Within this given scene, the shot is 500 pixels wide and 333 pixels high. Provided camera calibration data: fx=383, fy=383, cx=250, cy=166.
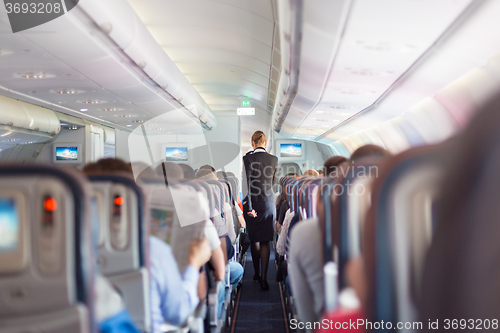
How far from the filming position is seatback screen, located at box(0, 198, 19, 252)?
119 centimetres

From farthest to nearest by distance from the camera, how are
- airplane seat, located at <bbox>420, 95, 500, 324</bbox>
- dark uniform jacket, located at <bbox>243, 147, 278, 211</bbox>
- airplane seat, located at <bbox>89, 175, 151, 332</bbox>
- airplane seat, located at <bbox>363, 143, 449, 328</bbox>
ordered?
dark uniform jacket, located at <bbox>243, 147, 278, 211</bbox>, airplane seat, located at <bbox>89, 175, 151, 332</bbox>, airplane seat, located at <bbox>363, 143, 449, 328</bbox>, airplane seat, located at <bbox>420, 95, 500, 324</bbox>

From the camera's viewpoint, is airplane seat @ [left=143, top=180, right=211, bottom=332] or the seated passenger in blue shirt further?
airplane seat @ [left=143, top=180, right=211, bottom=332]

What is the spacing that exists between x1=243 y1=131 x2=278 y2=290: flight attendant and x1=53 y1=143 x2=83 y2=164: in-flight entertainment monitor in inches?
418

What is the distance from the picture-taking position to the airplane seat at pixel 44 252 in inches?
46.9

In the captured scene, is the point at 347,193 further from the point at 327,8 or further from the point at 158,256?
the point at 327,8

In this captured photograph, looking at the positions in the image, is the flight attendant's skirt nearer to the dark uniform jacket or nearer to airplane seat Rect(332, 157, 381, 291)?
the dark uniform jacket

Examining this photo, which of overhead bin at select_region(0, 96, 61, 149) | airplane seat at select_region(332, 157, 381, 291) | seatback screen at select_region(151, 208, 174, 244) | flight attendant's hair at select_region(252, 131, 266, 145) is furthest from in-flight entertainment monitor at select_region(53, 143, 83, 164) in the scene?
airplane seat at select_region(332, 157, 381, 291)

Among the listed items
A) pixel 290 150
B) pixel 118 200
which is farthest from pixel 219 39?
pixel 290 150

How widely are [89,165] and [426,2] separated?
2270mm

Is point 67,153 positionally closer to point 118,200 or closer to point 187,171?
point 187,171

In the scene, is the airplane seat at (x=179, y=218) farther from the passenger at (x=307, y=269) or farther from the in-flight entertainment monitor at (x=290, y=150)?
the in-flight entertainment monitor at (x=290, y=150)

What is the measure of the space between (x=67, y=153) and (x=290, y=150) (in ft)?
27.3

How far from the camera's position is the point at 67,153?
14.1m

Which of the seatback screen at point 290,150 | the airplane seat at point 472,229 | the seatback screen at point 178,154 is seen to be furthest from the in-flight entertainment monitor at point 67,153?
the airplane seat at point 472,229
